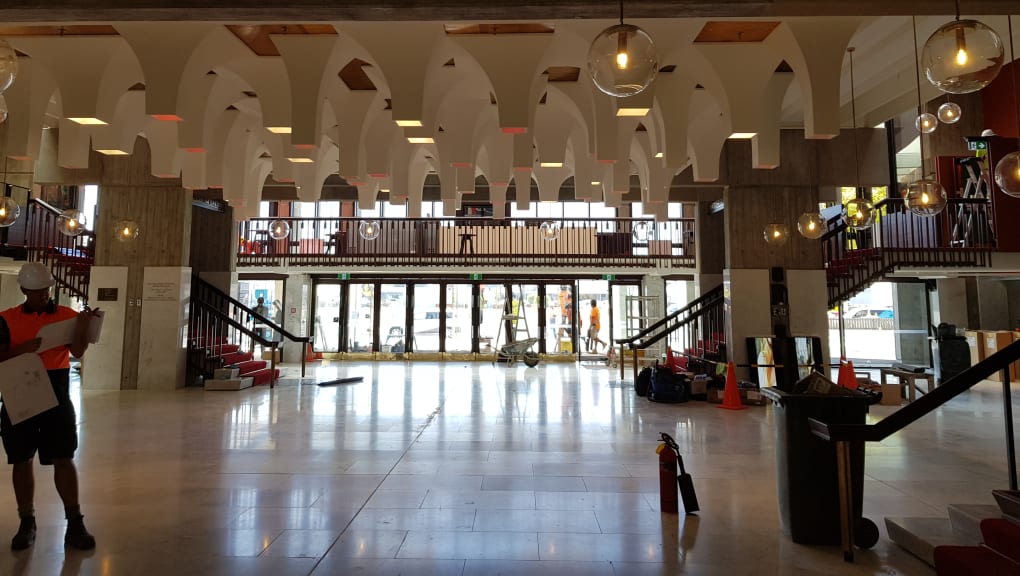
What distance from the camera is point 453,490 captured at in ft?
13.7

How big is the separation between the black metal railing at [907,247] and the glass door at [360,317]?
13290 millimetres

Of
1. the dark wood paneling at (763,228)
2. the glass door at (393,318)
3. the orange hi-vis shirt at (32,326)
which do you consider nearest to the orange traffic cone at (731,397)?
the dark wood paneling at (763,228)

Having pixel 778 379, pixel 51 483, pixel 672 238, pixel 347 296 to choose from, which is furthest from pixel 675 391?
pixel 347 296

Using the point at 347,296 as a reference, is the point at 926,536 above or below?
below

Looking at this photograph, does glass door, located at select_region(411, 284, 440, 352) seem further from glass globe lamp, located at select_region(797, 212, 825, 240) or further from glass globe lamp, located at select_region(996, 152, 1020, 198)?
glass globe lamp, located at select_region(996, 152, 1020, 198)

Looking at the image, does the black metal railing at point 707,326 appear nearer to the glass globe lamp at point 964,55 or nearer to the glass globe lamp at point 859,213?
the glass globe lamp at point 859,213

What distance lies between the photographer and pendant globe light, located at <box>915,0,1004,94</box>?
2.78 m

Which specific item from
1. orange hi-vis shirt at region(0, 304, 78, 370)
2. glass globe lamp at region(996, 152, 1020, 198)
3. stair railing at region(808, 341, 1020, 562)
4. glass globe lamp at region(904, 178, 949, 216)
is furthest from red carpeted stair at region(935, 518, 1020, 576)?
orange hi-vis shirt at region(0, 304, 78, 370)

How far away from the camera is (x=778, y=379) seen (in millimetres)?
9398

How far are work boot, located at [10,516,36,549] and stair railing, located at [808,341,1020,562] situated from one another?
15.3ft

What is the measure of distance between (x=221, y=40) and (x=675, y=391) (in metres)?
7.93

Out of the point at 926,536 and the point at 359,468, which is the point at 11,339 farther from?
the point at 926,536

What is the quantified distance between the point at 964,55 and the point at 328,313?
17.5m

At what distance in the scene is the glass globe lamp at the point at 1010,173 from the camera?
4.23 meters
